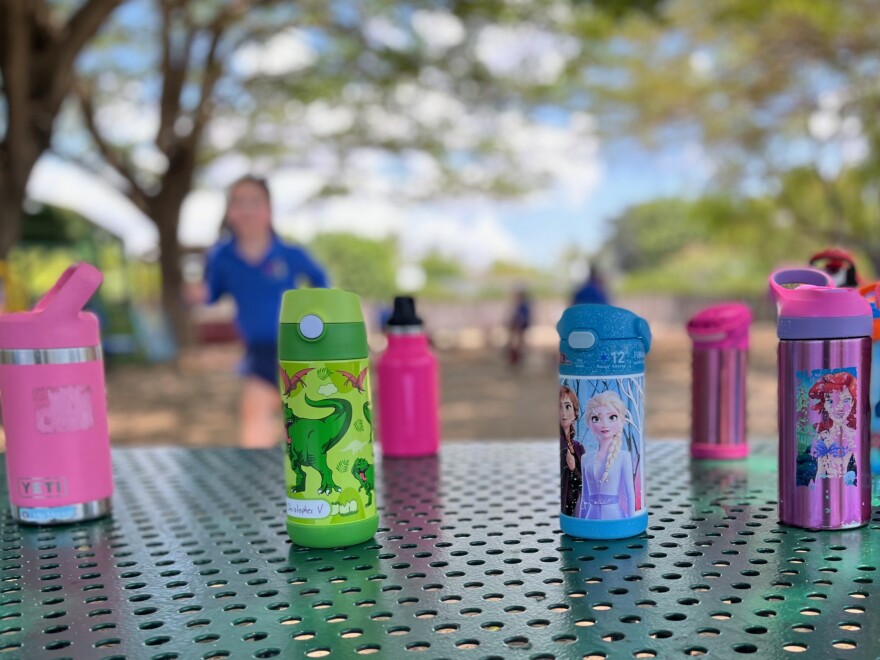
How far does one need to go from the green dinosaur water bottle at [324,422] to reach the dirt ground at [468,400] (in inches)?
106

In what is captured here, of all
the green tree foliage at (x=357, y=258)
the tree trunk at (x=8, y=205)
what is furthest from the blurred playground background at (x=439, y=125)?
the green tree foliage at (x=357, y=258)

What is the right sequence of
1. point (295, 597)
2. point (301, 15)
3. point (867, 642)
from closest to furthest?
1. point (867, 642)
2. point (295, 597)
3. point (301, 15)

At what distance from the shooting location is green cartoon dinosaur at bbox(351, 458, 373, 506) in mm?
933

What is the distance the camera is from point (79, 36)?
223 inches

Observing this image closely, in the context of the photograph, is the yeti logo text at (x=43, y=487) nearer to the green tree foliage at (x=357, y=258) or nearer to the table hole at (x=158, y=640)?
the table hole at (x=158, y=640)

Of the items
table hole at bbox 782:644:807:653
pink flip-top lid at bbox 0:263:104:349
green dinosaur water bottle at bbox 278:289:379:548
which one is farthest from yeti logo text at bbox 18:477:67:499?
table hole at bbox 782:644:807:653

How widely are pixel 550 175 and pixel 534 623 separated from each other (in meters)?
15.2

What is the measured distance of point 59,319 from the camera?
1.11 meters

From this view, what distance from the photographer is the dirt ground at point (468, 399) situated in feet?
20.0

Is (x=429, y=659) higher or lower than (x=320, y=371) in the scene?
lower

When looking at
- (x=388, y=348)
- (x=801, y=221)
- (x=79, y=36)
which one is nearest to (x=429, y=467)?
(x=388, y=348)

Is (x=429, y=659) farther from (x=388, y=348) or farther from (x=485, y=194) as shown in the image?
(x=485, y=194)

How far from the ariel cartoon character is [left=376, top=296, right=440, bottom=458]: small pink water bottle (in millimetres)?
751

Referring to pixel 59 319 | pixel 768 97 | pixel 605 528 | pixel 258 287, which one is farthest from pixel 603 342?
pixel 768 97
